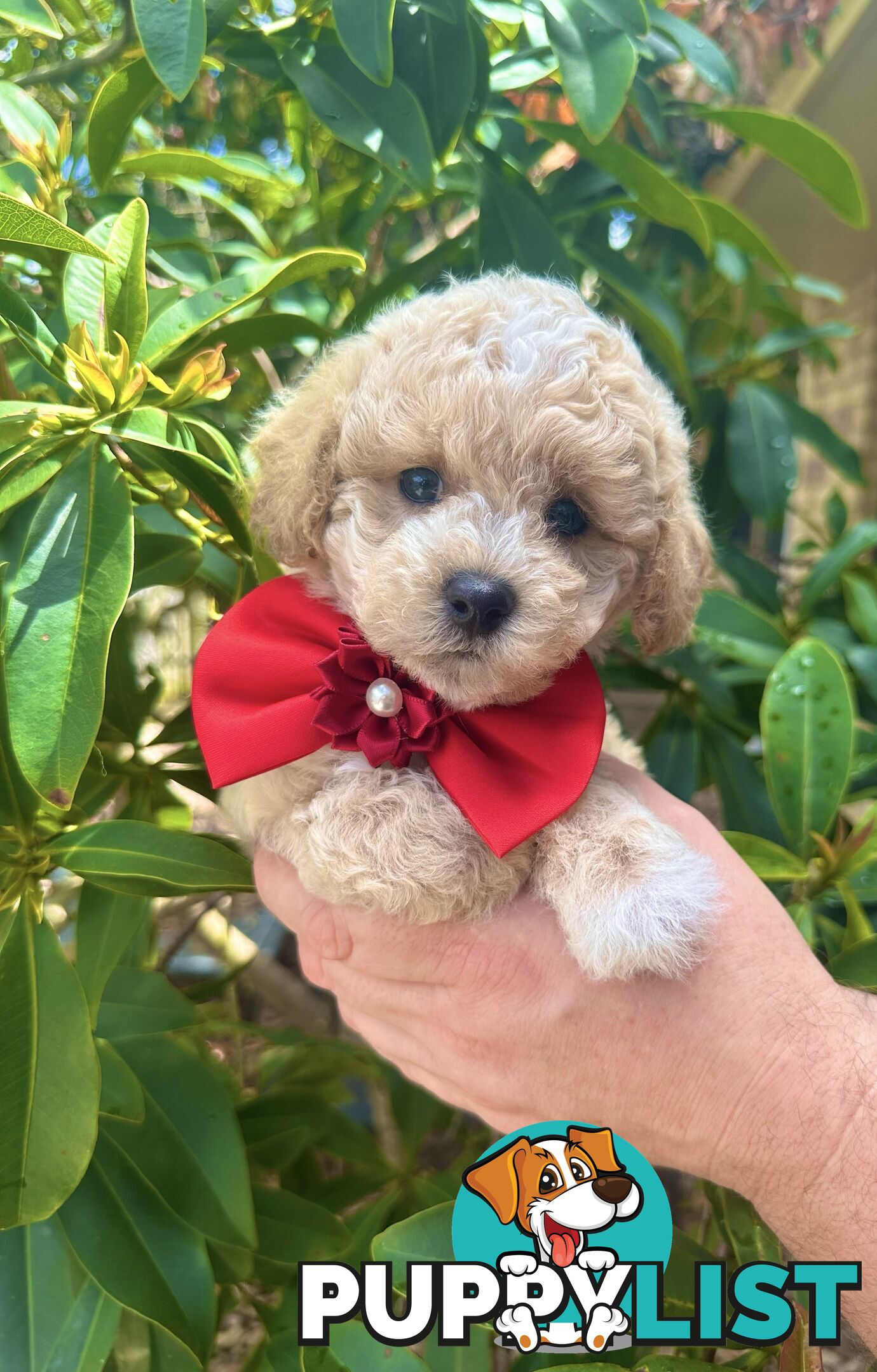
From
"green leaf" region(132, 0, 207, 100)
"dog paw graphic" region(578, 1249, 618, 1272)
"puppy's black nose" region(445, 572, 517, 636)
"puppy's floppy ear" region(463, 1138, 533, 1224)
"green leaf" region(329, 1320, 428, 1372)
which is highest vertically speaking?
"green leaf" region(132, 0, 207, 100)

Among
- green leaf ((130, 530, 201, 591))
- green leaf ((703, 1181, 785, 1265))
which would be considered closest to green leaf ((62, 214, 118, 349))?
green leaf ((130, 530, 201, 591))

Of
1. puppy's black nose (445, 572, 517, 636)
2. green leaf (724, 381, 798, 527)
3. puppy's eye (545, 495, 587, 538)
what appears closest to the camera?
puppy's black nose (445, 572, 517, 636)

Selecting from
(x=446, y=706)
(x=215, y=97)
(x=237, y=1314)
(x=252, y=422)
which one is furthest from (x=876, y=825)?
(x=215, y=97)

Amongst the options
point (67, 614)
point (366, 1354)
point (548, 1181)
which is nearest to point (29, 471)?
point (67, 614)

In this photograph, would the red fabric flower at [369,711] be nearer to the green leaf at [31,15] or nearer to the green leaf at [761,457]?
the green leaf at [31,15]

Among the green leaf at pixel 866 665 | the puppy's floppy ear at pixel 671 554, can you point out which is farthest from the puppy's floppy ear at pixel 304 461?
the green leaf at pixel 866 665

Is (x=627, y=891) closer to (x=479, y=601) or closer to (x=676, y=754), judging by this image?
(x=479, y=601)

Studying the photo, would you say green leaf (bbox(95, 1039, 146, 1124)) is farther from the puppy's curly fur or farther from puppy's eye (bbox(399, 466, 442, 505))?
puppy's eye (bbox(399, 466, 442, 505))
